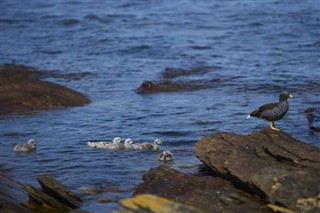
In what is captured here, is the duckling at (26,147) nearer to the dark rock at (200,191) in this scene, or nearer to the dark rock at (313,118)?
the dark rock at (200,191)

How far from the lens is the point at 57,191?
982cm

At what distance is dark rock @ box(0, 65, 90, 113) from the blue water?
1.14 feet

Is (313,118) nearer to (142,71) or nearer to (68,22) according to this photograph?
(142,71)

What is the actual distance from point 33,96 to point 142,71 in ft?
16.2

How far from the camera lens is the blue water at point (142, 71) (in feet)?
40.9

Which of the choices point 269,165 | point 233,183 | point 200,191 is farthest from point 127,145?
point 200,191

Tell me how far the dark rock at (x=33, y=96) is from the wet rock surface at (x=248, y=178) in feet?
18.8

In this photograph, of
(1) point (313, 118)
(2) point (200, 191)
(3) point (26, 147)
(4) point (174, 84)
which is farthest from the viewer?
(4) point (174, 84)

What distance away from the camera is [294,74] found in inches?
781

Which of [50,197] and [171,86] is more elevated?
[50,197]

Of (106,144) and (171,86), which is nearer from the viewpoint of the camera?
(106,144)

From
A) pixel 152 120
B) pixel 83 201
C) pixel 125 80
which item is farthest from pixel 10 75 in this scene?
pixel 83 201

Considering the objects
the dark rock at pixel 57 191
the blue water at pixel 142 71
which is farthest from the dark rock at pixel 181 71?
the dark rock at pixel 57 191

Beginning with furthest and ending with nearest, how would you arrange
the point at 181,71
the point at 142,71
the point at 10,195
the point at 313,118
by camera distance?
1. the point at 142,71
2. the point at 181,71
3. the point at 313,118
4. the point at 10,195
